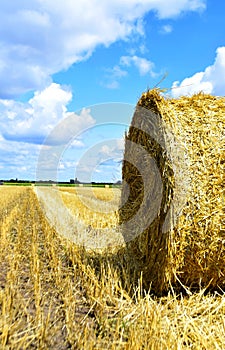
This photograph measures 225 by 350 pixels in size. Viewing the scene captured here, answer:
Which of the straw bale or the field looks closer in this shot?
the field

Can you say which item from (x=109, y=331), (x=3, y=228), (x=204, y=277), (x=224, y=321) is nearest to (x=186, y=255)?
(x=204, y=277)

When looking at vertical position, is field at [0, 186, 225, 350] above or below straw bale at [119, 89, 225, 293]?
below

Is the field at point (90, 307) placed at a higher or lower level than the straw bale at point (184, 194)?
lower

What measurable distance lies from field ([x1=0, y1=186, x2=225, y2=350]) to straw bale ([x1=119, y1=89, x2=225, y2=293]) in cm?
33

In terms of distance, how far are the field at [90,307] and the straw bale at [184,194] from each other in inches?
12.8

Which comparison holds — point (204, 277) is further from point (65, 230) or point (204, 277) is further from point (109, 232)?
point (65, 230)

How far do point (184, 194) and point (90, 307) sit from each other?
1.58 metres

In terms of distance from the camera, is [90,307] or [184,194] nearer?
[90,307]

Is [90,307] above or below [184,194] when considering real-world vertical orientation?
below

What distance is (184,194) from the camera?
4734 millimetres

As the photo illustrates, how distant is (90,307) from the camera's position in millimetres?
4441

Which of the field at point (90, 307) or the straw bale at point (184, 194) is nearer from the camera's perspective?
the field at point (90, 307)

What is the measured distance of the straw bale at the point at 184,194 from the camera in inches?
187

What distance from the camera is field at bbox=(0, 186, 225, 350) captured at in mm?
3531
